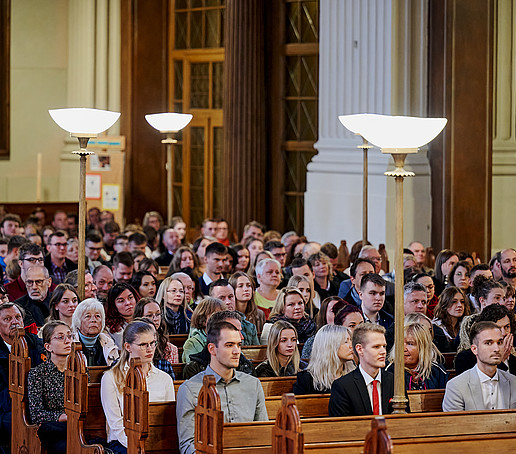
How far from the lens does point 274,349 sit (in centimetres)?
761

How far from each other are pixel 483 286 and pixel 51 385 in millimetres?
3695

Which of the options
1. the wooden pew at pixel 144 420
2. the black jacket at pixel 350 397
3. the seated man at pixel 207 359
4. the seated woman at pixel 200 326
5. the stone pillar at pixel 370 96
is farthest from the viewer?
the stone pillar at pixel 370 96

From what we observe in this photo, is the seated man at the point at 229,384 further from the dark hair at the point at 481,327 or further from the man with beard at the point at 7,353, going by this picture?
the man with beard at the point at 7,353

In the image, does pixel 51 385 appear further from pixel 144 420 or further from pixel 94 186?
Answer: pixel 94 186

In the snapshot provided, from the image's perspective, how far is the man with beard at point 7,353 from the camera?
25.2 feet

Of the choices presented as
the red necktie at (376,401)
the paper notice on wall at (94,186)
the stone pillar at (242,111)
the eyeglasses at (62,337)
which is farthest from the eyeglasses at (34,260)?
the paper notice on wall at (94,186)

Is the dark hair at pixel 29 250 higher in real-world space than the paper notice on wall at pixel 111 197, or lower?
lower

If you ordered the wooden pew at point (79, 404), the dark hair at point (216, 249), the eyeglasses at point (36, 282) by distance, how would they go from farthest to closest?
the dark hair at point (216, 249) < the eyeglasses at point (36, 282) < the wooden pew at point (79, 404)

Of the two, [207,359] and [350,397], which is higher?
[207,359]

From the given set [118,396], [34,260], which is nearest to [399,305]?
[118,396]

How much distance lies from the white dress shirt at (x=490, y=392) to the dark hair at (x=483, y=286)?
Result: 7.72 feet

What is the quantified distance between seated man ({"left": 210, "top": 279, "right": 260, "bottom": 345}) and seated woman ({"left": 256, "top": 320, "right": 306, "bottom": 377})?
1.14 m

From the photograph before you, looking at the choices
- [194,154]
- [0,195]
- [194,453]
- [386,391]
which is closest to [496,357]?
[386,391]

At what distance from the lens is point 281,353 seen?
25.0 feet
